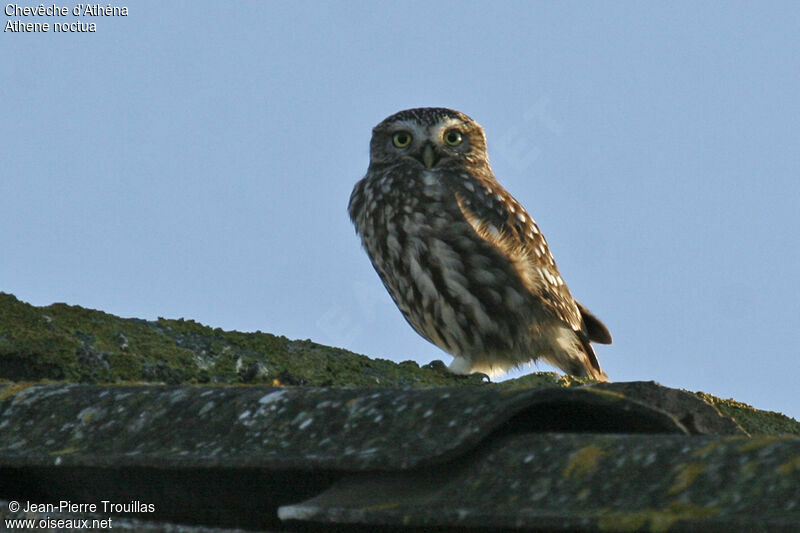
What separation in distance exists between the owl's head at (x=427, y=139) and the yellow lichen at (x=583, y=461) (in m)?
6.76

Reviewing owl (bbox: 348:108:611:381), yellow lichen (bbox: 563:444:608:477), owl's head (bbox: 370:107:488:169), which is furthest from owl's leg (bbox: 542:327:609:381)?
yellow lichen (bbox: 563:444:608:477)

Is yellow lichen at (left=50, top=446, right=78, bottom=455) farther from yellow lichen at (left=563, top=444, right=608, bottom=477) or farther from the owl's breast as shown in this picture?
the owl's breast

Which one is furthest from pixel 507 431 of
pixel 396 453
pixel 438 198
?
pixel 438 198

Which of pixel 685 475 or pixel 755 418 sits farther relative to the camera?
pixel 755 418

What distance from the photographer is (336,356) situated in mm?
5746

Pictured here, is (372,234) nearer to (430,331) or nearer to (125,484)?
(430,331)

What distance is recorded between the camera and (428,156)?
9125 mm

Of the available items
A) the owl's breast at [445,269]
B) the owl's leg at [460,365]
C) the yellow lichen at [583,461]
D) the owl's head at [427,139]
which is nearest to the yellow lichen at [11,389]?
the yellow lichen at [583,461]

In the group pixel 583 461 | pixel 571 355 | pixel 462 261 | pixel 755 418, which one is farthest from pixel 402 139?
pixel 583 461

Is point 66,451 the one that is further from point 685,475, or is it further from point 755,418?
point 755,418

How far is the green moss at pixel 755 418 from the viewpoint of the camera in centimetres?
502

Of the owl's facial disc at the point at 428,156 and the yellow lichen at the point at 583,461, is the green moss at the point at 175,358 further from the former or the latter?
the owl's facial disc at the point at 428,156

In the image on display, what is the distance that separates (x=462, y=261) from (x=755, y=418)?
343 centimetres

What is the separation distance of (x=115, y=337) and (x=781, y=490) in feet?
12.3
